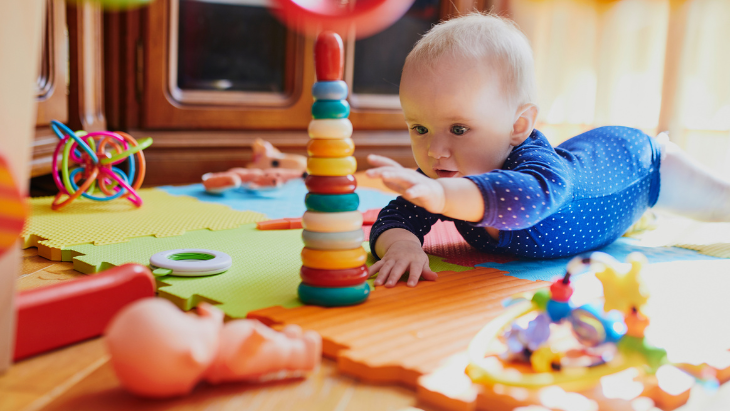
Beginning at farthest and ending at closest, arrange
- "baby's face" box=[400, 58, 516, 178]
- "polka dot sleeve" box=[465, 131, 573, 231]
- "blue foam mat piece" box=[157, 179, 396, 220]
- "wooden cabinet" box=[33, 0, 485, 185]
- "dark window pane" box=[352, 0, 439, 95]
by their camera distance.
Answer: "dark window pane" box=[352, 0, 439, 95], "wooden cabinet" box=[33, 0, 485, 185], "blue foam mat piece" box=[157, 179, 396, 220], "baby's face" box=[400, 58, 516, 178], "polka dot sleeve" box=[465, 131, 573, 231]

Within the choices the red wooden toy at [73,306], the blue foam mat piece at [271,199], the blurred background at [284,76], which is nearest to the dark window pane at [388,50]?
the blurred background at [284,76]

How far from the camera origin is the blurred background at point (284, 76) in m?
1.51

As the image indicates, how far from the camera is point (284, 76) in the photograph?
192 cm

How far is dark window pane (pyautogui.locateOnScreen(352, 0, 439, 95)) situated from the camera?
2100 millimetres

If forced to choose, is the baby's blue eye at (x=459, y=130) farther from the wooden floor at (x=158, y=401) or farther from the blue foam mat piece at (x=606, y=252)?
the wooden floor at (x=158, y=401)

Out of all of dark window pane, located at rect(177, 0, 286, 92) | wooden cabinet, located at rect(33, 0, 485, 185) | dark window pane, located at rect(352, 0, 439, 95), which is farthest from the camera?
dark window pane, located at rect(352, 0, 439, 95)

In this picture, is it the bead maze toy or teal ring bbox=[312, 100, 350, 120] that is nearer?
the bead maze toy

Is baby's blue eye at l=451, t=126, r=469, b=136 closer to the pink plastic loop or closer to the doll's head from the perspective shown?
the doll's head

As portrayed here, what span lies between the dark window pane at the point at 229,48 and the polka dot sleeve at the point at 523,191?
47.6 inches

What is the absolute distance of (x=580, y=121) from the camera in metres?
2.19

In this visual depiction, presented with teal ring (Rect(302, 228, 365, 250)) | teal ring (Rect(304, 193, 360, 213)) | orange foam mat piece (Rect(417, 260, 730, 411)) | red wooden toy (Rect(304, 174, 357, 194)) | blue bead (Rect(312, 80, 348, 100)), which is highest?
blue bead (Rect(312, 80, 348, 100))

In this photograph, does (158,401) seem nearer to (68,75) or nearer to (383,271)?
(383,271)

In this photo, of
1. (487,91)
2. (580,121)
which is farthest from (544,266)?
(580,121)

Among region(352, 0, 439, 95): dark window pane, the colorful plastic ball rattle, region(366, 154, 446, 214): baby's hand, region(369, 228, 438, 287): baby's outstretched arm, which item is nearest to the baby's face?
region(369, 228, 438, 287): baby's outstretched arm
